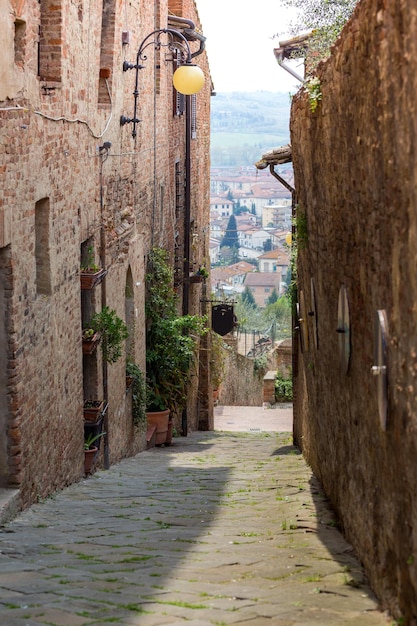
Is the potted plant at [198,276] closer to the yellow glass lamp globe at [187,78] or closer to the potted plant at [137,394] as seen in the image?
the potted plant at [137,394]

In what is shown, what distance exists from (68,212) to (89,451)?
94.9 inches

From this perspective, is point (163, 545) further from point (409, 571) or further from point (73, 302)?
point (73, 302)

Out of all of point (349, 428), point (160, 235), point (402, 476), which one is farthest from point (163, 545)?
point (160, 235)

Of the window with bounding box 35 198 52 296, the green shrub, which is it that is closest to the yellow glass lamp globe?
the window with bounding box 35 198 52 296

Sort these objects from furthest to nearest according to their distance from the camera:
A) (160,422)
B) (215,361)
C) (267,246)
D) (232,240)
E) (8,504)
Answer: (232,240)
(267,246)
(215,361)
(160,422)
(8,504)

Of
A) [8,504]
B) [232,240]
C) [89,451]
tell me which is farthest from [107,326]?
[232,240]

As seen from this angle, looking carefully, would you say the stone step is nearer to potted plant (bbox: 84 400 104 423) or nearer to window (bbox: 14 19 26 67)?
potted plant (bbox: 84 400 104 423)

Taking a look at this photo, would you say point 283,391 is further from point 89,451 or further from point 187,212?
point 89,451

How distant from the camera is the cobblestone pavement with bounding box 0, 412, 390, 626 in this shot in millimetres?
4871

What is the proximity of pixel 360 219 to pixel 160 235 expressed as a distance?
1063 cm

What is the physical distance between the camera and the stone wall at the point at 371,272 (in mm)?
4258

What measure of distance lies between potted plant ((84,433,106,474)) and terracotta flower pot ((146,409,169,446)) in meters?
4.19

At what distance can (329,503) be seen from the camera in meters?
7.66

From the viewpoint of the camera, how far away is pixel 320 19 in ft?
35.4
